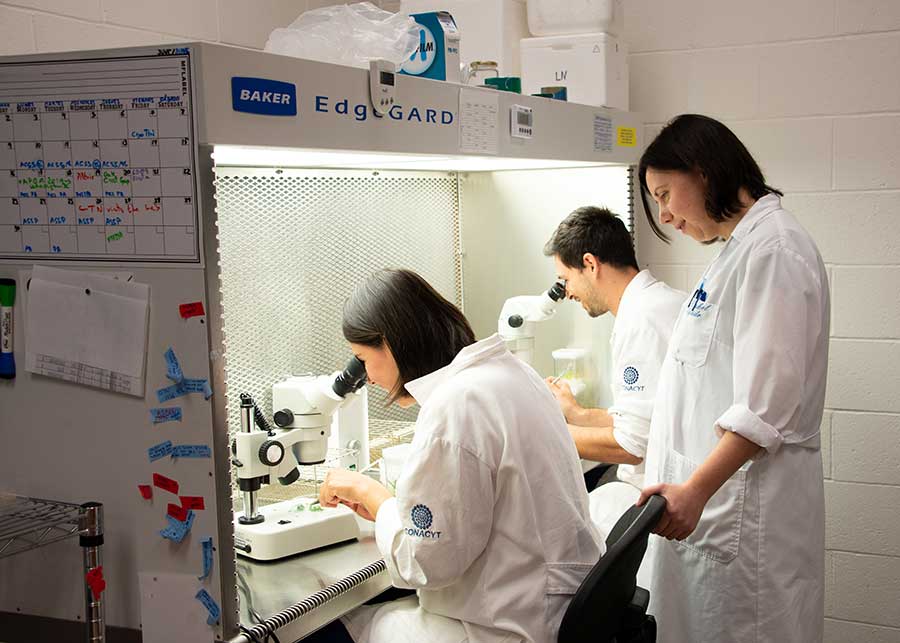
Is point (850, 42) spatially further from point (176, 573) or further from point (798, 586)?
point (176, 573)

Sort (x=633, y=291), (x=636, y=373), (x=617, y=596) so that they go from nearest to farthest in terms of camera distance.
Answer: (x=617, y=596)
(x=636, y=373)
(x=633, y=291)

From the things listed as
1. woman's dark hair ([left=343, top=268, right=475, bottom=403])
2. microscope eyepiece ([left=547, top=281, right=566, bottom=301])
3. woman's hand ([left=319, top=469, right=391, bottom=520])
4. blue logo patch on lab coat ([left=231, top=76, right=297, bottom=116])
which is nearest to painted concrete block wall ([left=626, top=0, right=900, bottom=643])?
microscope eyepiece ([left=547, top=281, right=566, bottom=301])

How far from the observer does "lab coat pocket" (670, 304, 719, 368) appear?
195 cm

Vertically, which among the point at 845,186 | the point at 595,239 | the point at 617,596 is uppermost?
the point at 845,186

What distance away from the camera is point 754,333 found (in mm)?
1811

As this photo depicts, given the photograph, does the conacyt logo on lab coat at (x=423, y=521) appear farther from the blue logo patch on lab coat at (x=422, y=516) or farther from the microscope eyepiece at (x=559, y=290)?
the microscope eyepiece at (x=559, y=290)

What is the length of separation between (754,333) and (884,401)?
1200mm

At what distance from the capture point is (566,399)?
275 centimetres

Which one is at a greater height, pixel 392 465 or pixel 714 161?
pixel 714 161

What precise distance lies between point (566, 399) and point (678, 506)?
1.00 meters

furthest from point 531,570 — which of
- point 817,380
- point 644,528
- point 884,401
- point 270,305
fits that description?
point 884,401

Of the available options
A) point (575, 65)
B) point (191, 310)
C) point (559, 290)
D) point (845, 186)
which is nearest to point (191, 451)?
point (191, 310)

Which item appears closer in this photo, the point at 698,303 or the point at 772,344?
the point at 772,344

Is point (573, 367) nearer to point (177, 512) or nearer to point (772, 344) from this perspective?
point (772, 344)
